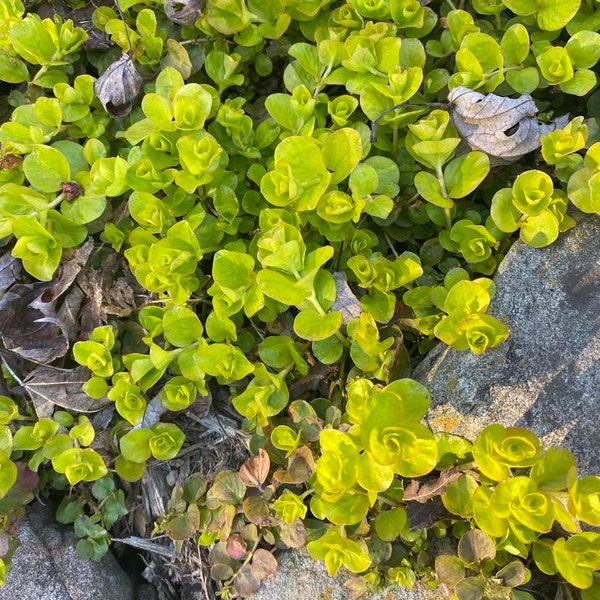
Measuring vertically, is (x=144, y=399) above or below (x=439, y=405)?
below

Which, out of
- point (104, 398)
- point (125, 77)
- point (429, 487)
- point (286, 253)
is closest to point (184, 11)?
point (125, 77)

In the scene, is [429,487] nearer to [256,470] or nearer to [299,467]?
[299,467]

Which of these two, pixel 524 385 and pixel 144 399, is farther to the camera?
pixel 144 399

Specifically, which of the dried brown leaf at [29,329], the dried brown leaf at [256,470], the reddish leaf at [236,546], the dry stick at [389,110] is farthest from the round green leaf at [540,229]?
the dried brown leaf at [29,329]

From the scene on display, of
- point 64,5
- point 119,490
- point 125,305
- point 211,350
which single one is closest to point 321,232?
point 211,350

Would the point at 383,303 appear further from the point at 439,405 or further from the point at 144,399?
the point at 144,399

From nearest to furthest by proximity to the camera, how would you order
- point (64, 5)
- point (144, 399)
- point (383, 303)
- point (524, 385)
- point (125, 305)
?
point (524, 385) < point (383, 303) < point (144, 399) < point (125, 305) < point (64, 5)
